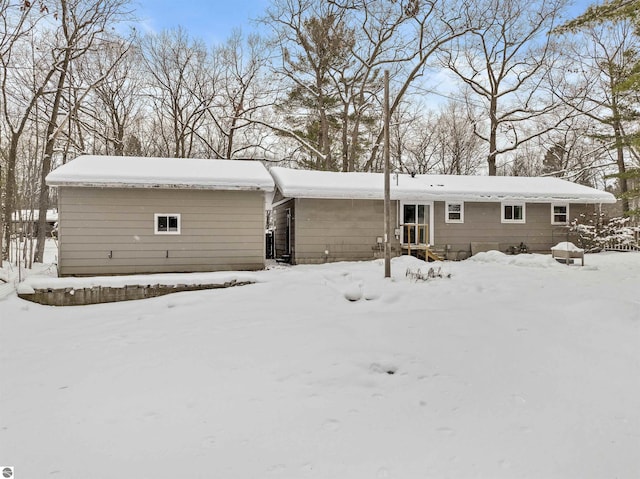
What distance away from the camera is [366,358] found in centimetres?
421

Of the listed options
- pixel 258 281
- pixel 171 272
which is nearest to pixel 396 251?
pixel 258 281

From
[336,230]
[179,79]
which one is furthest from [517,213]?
[179,79]

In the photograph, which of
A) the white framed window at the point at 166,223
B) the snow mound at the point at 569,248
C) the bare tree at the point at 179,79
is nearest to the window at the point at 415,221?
the snow mound at the point at 569,248

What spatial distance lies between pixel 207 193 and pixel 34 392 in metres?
7.51

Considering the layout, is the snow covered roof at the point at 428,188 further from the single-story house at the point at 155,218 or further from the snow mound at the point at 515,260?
the snow mound at the point at 515,260

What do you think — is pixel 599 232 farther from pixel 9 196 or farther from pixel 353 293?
pixel 9 196

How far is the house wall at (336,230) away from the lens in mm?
12258

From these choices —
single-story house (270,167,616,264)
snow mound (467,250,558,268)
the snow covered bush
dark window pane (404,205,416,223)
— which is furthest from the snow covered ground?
the snow covered bush

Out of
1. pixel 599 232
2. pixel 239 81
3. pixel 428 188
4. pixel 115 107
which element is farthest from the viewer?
pixel 239 81

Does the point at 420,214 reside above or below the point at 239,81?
below

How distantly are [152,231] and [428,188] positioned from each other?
850cm

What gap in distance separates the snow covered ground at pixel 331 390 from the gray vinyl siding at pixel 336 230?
5781 millimetres

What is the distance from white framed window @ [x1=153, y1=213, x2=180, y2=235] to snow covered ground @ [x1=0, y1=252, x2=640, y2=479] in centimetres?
412

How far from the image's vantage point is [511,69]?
70.4ft
